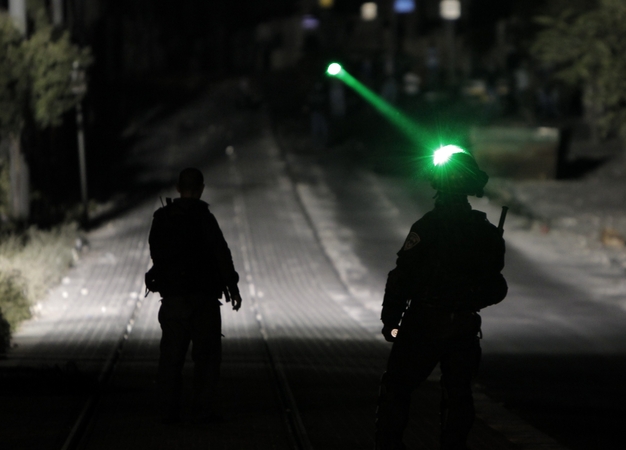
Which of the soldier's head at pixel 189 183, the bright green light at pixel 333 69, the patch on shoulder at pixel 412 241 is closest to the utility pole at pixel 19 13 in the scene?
the bright green light at pixel 333 69

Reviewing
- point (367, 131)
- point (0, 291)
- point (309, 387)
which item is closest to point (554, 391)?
point (309, 387)

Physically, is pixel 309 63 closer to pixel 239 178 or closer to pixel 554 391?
pixel 239 178

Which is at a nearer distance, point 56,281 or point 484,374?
point 484,374

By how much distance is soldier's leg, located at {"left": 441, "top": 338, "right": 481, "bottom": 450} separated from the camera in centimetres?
527

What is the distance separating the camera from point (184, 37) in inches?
2712

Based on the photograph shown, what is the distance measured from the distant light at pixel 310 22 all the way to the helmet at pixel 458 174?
62568mm

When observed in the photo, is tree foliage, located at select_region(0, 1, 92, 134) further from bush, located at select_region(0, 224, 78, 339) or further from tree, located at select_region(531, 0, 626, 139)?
tree, located at select_region(531, 0, 626, 139)

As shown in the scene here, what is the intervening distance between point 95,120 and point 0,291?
79.8 feet

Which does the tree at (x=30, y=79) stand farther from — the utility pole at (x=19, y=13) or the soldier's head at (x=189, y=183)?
the soldier's head at (x=189, y=183)

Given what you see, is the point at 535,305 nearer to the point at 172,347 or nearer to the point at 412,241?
the point at 172,347

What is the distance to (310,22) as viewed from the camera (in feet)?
220

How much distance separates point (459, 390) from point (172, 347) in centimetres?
204

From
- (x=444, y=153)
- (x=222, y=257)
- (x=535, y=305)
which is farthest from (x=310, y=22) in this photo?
(x=444, y=153)

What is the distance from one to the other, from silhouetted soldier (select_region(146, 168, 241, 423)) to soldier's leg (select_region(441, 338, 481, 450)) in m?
1.65
